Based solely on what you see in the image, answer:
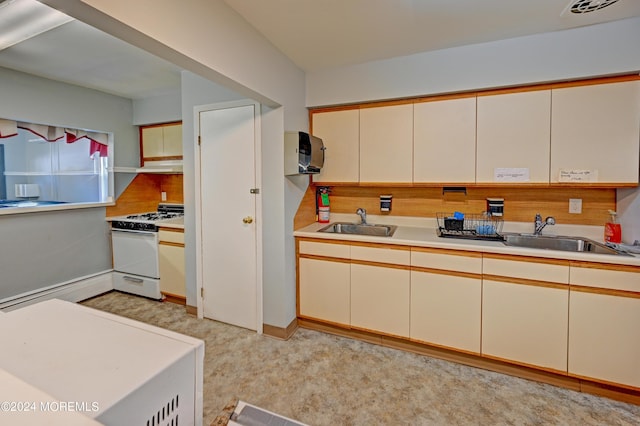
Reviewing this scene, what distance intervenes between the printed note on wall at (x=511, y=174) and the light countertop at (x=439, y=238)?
46cm

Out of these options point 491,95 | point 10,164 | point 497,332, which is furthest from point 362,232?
point 10,164

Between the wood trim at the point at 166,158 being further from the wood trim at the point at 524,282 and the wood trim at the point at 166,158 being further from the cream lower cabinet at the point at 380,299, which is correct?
the wood trim at the point at 524,282

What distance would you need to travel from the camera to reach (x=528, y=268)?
79.0 inches

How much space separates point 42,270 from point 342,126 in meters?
3.44

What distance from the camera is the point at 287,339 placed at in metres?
2.59

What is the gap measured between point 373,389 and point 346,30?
97.9 inches

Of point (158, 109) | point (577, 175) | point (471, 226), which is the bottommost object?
point (471, 226)

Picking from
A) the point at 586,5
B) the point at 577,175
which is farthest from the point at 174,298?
the point at 586,5

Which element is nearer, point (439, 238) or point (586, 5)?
point (586, 5)

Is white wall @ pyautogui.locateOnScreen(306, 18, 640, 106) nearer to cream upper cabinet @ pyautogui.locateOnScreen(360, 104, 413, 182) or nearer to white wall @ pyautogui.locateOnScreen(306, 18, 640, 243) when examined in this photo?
white wall @ pyautogui.locateOnScreen(306, 18, 640, 243)

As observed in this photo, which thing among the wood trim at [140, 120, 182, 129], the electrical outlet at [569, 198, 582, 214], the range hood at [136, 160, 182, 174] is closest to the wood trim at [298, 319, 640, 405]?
the electrical outlet at [569, 198, 582, 214]

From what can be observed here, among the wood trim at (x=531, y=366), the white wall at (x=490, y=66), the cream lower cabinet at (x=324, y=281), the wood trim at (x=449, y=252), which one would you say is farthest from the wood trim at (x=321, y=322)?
the white wall at (x=490, y=66)

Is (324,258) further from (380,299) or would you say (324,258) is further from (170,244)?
(170,244)

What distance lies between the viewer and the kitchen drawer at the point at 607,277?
5.86ft
